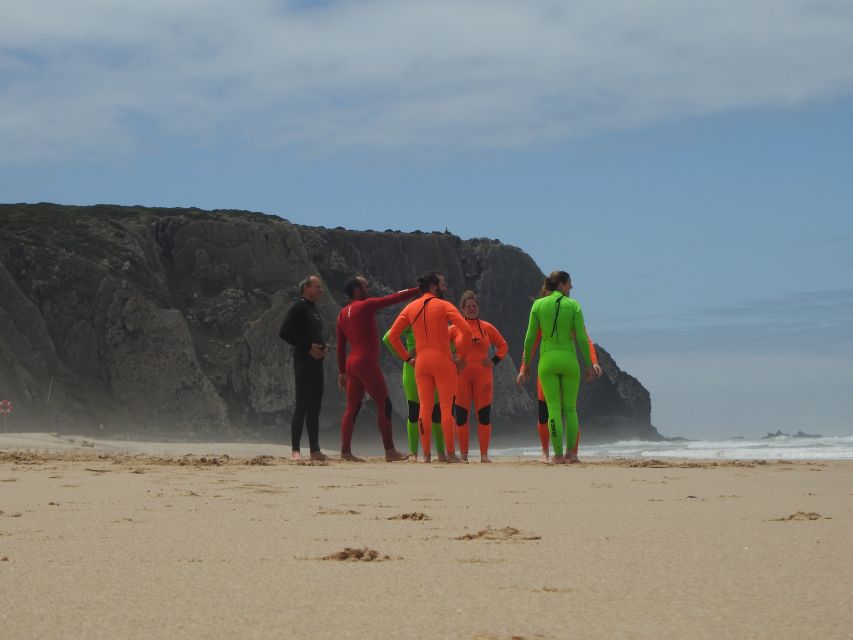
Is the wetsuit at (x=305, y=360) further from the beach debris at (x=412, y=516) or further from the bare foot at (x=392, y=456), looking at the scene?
the beach debris at (x=412, y=516)

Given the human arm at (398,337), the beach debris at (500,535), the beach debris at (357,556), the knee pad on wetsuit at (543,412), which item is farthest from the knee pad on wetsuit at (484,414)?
the beach debris at (357,556)

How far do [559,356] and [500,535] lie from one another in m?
7.28

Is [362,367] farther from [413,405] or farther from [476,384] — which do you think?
[476,384]

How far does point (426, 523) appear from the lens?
5.16 m

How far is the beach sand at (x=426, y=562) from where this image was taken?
2812mm

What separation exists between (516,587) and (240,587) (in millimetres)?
810

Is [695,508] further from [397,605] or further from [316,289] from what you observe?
[316,289]

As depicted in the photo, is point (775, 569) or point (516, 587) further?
point (775, 569)

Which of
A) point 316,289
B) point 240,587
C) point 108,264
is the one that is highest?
point 108,264

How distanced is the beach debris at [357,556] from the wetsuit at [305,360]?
27.5 feet

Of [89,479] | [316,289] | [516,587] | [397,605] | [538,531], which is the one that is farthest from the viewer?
[316,289]

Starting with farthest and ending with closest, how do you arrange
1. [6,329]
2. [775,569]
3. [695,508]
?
[6,329]
[695,508]
[775,569]

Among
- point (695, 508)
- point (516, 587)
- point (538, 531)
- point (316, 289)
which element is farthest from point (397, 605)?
point (316, 289)

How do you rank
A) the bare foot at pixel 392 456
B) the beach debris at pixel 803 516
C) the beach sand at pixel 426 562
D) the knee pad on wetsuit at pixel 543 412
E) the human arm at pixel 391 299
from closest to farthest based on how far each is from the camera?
the beach sand at pixel 426 562 < the beach debris at pixel 803 516 < the human arm at pixel 391 299 < the bare foot at pixel 392 456 < the knee pad on wetsuit at pixel 543 412
